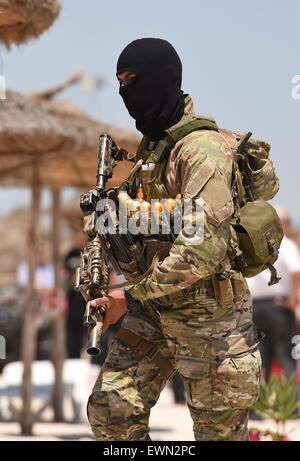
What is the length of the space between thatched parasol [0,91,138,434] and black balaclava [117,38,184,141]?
285 cm

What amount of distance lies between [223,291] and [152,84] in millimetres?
818

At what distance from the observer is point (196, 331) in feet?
10.2

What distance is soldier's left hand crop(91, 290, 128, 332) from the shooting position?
123 inches

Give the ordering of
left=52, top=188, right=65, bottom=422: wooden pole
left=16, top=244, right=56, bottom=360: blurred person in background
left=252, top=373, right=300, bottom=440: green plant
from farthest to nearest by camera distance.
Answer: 1. left=16, top=244, right=56, bottom=360: blurred person in background
2. left=52, top=188, right=65, bottom=422: wooden pole
3. left=252, top=373, right=300, bottom=440: green plant

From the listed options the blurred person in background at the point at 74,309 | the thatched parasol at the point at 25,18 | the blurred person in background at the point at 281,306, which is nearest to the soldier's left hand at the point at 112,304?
the thatched parasol at the point at 25,18

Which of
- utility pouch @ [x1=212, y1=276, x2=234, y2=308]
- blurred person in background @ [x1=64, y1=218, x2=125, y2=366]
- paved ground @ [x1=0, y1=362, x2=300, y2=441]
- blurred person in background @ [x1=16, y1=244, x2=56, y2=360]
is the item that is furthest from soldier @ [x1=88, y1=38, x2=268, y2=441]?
blurred person in background @ [x1=64, y1=218, x2=125, y2=366]

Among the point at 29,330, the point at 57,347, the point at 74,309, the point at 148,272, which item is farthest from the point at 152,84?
the point at 74,309

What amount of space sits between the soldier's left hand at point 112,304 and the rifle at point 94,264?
2 cm

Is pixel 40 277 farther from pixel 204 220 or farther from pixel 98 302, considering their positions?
pixel 204 220

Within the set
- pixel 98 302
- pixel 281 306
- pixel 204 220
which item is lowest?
pixel 281 306

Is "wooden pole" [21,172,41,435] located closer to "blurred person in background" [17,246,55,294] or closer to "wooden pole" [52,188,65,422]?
"wooden pole" [52,188,65,422]

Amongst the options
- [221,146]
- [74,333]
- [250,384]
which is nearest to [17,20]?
[221,146]

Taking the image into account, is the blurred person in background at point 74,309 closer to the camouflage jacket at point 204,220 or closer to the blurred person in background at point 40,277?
the blurred person in background at point 40,277

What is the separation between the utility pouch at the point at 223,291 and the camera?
10.0ft
